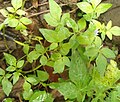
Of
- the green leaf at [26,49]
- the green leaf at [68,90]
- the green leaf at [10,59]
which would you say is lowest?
the green leaf at [68,90]

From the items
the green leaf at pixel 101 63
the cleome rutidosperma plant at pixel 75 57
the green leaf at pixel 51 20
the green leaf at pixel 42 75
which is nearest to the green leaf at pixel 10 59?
the cleome rutidosperma plant at pixel 75 57

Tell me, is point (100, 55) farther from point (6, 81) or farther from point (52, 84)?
point (6, 81)

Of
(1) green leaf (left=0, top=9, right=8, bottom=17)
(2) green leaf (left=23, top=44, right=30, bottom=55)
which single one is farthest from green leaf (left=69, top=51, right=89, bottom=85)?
(1) green leaf (left=0, top=9, right=8, bottom=17)

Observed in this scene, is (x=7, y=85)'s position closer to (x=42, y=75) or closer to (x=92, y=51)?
(x=42, y=75)

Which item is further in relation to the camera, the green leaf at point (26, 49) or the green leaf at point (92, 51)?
the green leaf at point (26, 49)

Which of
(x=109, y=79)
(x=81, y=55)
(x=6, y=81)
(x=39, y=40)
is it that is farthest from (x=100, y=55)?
(x=6, y=81)

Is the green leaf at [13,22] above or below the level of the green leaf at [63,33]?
above

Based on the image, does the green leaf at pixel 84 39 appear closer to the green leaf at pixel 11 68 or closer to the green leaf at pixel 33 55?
the green leaf at pixel 33 55

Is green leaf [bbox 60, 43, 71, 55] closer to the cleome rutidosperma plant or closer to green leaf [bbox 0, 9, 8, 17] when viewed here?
the cleome rutidosperma plant
